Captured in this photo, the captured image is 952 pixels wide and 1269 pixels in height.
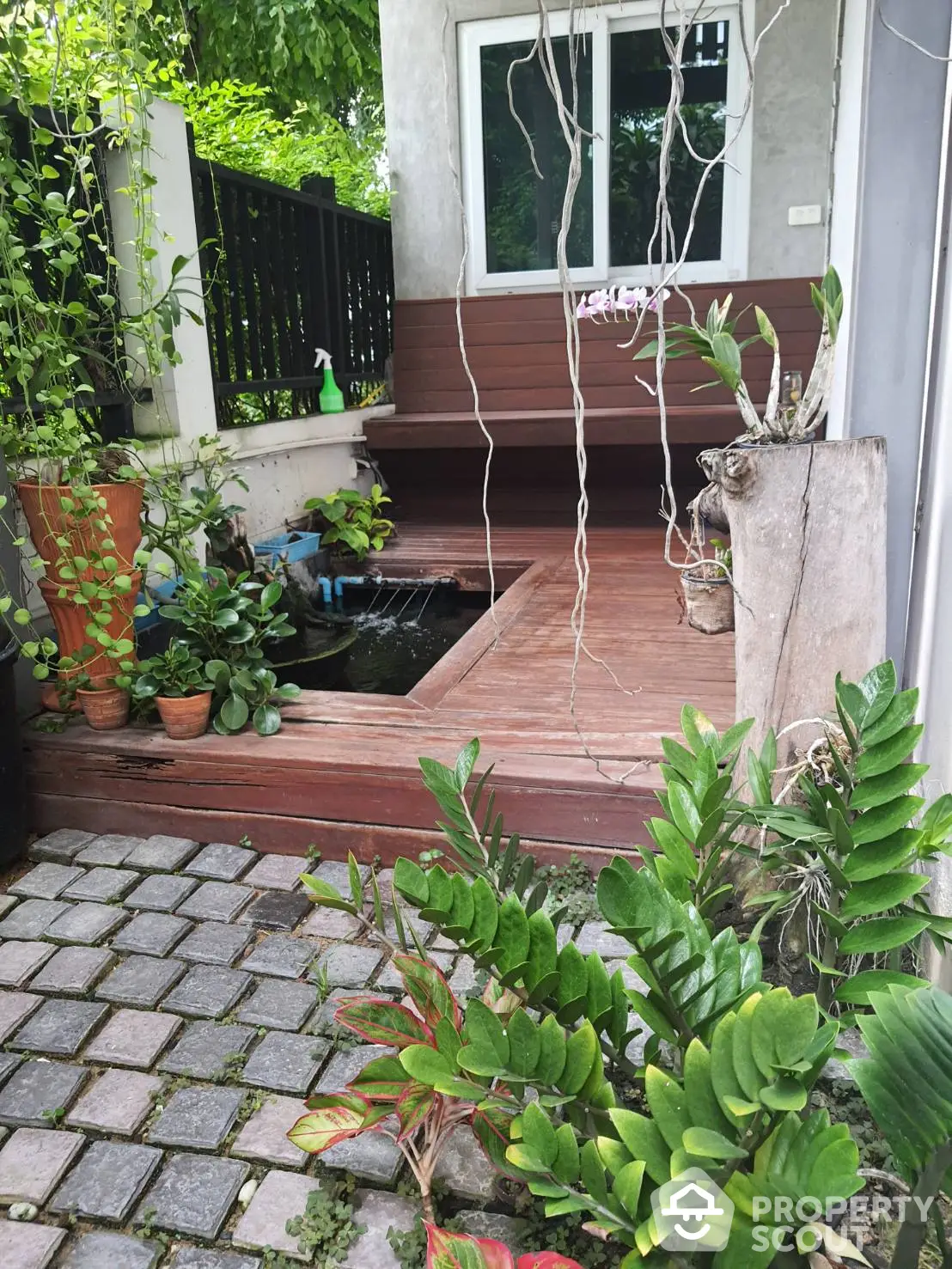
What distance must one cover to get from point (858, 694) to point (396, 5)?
5535 millimetres

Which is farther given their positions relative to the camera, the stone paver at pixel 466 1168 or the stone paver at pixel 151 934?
the stone paver at pixel 151 934

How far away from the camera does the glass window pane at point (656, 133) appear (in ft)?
16.5

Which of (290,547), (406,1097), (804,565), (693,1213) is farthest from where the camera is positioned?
(290,547)

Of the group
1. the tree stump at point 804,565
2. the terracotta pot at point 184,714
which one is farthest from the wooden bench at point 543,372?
the tree stump at point 804,565

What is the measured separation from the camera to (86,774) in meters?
2.42

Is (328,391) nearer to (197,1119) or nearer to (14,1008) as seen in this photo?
(14,1008)

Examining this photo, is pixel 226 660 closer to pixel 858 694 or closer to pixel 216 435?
pixel 216 435

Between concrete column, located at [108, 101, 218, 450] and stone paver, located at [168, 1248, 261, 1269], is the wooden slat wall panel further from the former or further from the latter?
stone paver, located at [168, 1248, 261, 1269]

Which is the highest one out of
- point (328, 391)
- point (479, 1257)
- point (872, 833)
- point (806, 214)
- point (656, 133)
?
point (656, 133)

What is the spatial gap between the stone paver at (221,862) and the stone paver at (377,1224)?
993 mm

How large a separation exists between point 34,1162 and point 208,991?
0.42m

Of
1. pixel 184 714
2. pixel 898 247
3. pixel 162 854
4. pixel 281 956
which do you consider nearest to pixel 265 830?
pixel 162 854

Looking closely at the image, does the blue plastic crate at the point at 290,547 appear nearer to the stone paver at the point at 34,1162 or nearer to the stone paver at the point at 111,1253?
the stone paver at the point at 34,1162

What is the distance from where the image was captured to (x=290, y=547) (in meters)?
4.09
